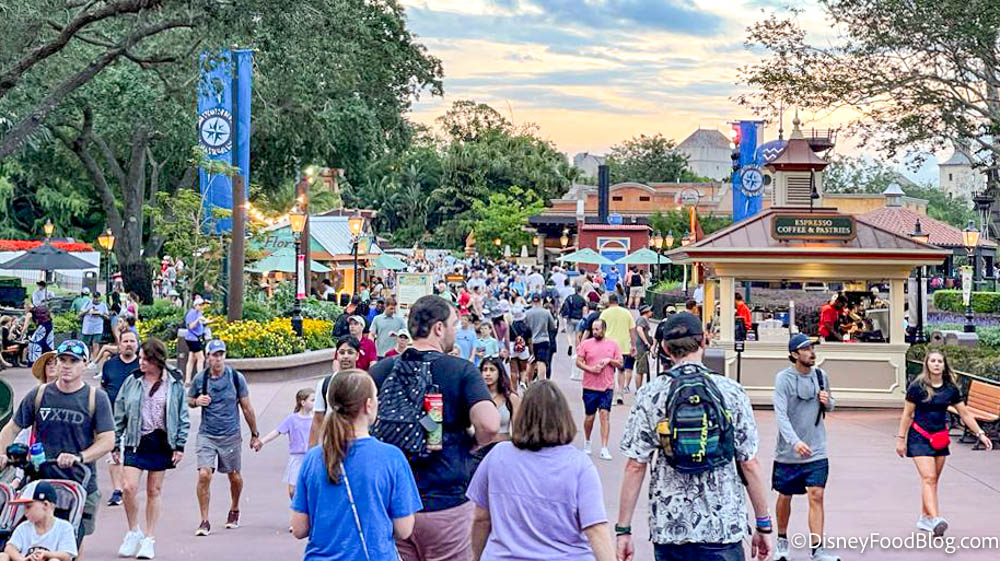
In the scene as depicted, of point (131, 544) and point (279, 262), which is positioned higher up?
point (279, 262)

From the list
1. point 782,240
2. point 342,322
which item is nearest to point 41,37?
point 342,322

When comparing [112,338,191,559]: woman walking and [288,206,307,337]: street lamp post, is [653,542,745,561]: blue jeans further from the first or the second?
[288,206,307,337]: street lamp post

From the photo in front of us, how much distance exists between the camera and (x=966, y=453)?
48.7 ft

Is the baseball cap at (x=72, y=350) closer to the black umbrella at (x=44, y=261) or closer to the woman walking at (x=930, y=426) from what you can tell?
the woman walking at (x=930, y=426)

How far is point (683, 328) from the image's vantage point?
5.92 meters

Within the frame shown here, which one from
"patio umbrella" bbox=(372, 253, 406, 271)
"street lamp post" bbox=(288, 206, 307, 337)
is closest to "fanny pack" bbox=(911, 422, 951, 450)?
"street lamp post" bbox=(288, 206, 307, 337)

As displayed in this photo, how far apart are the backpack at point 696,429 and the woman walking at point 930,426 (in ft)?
15.1

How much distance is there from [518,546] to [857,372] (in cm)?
1487

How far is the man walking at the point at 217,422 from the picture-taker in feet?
33.5

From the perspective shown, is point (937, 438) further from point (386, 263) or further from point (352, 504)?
point (386, 263)

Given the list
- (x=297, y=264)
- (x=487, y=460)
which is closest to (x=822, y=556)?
(x=487, y=460)

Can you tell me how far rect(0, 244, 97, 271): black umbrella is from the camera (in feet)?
103

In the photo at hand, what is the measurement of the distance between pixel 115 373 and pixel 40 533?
5.02 meters

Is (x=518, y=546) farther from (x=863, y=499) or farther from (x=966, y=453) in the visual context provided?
(x=966, y=453)
